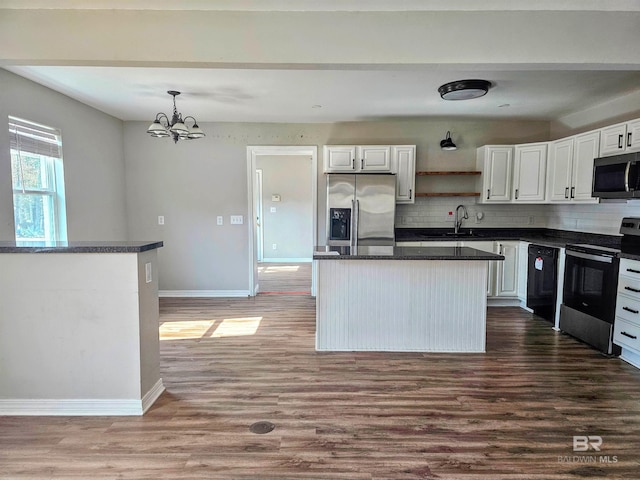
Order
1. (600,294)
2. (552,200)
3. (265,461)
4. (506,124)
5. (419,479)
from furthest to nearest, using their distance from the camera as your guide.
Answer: (506,124)
(552,200)
(600,294)
(265,461)
(419,479)

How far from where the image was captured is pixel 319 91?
3613 mm

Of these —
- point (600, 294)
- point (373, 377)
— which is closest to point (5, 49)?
point (373, 377)

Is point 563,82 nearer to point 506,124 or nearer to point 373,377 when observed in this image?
point 506,124

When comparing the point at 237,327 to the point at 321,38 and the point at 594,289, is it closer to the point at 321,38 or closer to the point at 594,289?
the point at 321,38

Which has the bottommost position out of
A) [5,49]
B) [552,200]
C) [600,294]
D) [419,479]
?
[419,479]

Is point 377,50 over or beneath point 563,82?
beneath

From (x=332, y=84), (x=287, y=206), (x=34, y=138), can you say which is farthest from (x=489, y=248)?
(x=34, y=138)

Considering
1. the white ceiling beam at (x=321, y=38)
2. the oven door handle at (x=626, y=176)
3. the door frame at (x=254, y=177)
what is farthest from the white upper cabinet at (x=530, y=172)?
the door frame at (x=254, y=177)

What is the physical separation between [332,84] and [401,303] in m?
2.14

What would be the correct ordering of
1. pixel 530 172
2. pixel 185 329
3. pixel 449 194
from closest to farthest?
pixel 185 329, pixel 530 172, pixel 449 194

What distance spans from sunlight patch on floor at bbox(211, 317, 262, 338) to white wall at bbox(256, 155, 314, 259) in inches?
162

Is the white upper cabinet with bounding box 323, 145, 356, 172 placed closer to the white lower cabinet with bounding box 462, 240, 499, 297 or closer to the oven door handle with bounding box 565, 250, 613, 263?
the white lower cabinet with bounding box 462, 240, 499, 297

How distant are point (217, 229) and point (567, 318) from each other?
14.3ft

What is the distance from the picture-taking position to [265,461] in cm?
182
